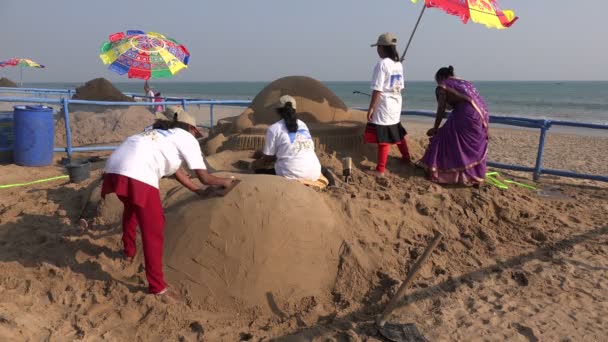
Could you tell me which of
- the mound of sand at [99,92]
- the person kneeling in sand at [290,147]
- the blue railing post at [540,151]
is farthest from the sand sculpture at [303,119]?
the mound of sand at [99,92]

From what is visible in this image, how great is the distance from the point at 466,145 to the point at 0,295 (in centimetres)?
432

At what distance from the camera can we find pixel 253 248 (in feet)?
10.3

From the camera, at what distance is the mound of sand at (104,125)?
916 centimetres

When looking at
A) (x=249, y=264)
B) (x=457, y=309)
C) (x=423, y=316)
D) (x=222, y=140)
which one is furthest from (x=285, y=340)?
(x=222, y=140)

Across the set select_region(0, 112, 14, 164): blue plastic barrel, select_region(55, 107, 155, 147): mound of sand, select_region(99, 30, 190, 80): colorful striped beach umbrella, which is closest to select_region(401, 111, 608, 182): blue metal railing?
select_region(99, 30, 190, 80): colorful striped beach umbrella

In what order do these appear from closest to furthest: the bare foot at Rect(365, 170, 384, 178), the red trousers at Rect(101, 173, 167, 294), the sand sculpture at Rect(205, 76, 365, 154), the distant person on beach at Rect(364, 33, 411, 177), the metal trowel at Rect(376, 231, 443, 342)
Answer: the metal trowel at Rect(376, 231, 443, 342), the red trousers at Rect(101, 173, 167, 294), the distant person on beach at Rect(364, 33, 411, 177), the bare foot at Rect(365, 170, 384, 178), the sand sculpture at Rect(205, 76, 365, 154)

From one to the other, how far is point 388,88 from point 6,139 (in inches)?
218

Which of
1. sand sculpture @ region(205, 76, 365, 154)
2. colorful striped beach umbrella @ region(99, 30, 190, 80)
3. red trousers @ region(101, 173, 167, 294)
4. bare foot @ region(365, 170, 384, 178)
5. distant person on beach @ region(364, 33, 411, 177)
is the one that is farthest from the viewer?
colorful striped beach umbrella @ region(99, 30, 190, 80)

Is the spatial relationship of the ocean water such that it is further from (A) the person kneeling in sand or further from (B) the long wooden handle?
(B) the long wooden handle

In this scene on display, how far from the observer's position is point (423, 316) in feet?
9.27

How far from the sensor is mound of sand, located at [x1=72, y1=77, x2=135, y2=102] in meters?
11.1

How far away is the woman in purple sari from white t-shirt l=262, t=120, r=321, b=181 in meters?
1.63

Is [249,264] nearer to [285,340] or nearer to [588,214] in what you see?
[285,340]

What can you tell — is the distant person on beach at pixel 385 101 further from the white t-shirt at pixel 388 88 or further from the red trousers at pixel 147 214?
the red trousers at pixel 147 214
